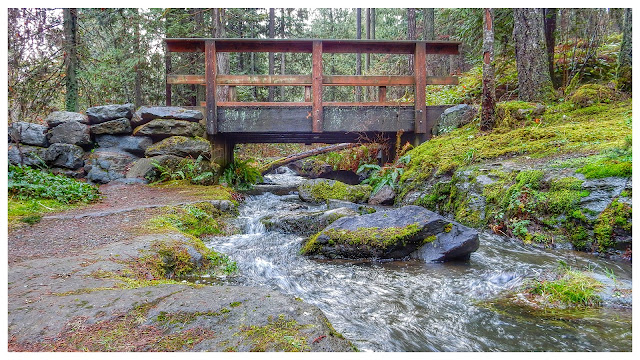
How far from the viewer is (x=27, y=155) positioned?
859 cm

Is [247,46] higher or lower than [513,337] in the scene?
higher

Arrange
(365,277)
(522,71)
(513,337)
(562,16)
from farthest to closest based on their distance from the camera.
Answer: (562,16), (522,71), (365,277), (513,337)

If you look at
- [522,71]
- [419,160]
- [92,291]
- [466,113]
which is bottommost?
[92,291]

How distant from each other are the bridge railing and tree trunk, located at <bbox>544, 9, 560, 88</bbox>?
251 cm

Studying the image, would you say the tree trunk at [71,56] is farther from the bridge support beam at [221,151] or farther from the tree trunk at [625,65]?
the tree trunk at [625,65]

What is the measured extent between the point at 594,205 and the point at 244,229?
5.00m

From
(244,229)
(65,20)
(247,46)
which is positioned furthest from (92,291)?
(65,20)

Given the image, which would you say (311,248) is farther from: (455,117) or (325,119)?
(455,117)

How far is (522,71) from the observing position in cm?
898

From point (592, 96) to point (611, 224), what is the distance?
195 inches

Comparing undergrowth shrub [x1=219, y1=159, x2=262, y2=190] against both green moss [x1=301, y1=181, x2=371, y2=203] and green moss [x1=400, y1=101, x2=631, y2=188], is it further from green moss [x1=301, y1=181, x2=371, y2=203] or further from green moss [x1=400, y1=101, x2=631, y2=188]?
green moss [x1=400, y1=101, x2=631, y2=188]

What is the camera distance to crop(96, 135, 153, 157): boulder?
9656 mm

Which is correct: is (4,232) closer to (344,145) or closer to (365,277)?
(365,277)

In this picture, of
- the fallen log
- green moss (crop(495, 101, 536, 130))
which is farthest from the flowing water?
the fallen log
